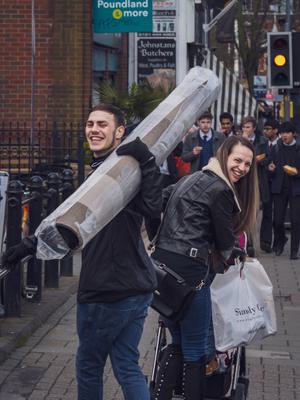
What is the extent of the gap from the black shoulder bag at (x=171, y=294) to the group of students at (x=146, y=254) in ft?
0.21

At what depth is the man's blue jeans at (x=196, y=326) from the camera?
240 inches

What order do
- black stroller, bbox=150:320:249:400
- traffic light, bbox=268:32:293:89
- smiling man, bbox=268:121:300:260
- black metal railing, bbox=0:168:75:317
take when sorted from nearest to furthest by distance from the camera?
black stroller, bbox=150:320:249:400 → black metal railing, bbox=0:168:75:317 → smiling man, bbox=268:121:300:260 → traffic light, bbox=268:32:293:89

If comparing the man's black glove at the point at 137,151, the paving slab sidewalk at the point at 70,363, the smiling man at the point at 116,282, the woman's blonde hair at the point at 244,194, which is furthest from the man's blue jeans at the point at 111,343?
the paving slab sidewalk at the point at 70,363

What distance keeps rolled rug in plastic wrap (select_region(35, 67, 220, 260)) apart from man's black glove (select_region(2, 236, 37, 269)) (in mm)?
99

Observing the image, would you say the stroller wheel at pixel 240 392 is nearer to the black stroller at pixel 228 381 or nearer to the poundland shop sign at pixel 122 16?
the black stroller at pixel 228 381

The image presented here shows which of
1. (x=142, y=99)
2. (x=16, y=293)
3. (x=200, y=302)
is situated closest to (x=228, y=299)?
(x=200, y=302)

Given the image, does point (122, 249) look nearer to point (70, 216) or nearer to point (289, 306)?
point (70, 216)

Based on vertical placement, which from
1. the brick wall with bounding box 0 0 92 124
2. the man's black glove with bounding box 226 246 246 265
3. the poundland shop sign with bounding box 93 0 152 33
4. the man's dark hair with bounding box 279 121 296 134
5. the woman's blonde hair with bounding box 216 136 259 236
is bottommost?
the man's black glove with bounding box 226 246 246 265

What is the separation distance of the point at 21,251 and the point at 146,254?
75 centimetres

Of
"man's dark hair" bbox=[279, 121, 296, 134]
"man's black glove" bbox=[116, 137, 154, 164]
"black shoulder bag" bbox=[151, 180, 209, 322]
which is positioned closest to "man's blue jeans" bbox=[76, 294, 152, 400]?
"black shoulder bag" bbox=[151, 180, 209, 322]

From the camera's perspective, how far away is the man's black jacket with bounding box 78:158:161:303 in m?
5.38

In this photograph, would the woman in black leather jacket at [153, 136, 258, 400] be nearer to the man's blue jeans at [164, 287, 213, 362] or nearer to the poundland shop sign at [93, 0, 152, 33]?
the man's blue jeans at [164, 287, 213, 362]

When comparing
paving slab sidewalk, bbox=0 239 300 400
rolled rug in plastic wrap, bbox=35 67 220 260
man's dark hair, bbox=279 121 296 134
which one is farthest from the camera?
man's dark hair, bbox=279 121 296 134

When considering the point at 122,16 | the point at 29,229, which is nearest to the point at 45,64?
the point at 122,16
